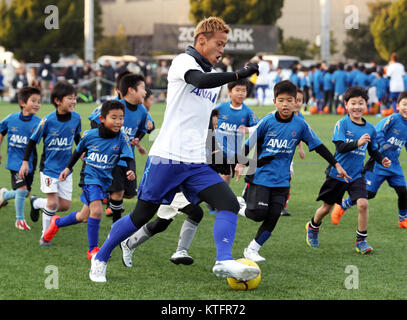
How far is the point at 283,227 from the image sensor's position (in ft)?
25.4

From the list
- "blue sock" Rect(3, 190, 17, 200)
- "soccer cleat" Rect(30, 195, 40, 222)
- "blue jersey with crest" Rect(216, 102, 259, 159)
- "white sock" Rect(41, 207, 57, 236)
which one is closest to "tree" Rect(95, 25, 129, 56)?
"blue jersey with crest" Rect(216, 102, 259, 159)

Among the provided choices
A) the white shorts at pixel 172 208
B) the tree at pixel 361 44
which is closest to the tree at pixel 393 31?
the tree at pixel 361 44

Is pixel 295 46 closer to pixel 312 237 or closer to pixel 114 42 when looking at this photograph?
pixel 114 42

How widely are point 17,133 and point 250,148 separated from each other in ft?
9.30

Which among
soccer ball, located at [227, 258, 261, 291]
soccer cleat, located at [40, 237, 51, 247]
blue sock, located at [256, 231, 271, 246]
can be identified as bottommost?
soccer cleat, located at [40, 237, 51, 247]

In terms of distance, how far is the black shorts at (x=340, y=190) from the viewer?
6.70 metres

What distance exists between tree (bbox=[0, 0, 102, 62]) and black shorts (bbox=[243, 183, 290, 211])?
4409cm

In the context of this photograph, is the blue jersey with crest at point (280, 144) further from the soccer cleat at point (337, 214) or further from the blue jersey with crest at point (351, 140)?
the soccer cleat at point (337, 214)

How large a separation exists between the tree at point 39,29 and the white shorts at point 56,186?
4277 cm

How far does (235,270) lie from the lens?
4754 millimetres

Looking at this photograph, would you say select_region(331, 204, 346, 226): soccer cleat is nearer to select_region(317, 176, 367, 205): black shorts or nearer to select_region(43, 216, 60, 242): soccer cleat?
select_region(317, 176, 367, 205): black shorts

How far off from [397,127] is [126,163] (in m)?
3.04

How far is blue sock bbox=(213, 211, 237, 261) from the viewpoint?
4.89 meters

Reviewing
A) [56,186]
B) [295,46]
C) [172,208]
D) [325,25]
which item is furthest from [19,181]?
[295,46]
